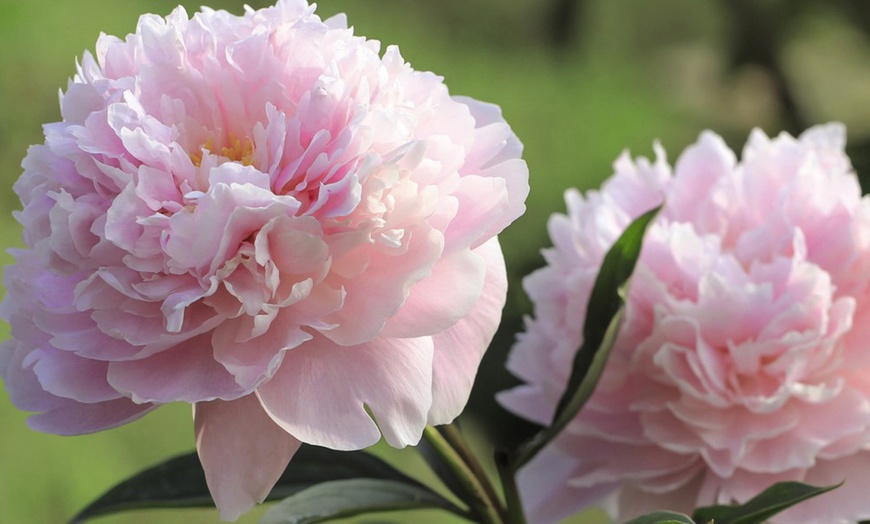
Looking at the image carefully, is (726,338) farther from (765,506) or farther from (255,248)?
(255,248)

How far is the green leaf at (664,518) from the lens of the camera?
278mm

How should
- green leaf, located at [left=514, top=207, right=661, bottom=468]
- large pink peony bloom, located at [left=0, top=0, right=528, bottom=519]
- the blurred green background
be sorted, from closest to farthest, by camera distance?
large pink peony bloom, located at [left=0, top=0, right=528, bottom=519]
green leaf, located at [left=514, top=207, right=661, bottom=468]
the blurred green background

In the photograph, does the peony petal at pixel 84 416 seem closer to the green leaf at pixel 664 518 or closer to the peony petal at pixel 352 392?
the peony petal at pixel 352 392

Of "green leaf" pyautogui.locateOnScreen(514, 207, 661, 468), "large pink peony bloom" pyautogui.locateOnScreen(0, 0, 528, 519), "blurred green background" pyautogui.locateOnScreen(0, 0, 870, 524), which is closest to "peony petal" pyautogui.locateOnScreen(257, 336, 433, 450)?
"large pink peony bloom" pyautogui.locateOnScreen(0, 0, 528, 519)

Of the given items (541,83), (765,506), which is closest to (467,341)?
(765,506)

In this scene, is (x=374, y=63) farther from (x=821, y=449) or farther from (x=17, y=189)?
(x=821, y=449)

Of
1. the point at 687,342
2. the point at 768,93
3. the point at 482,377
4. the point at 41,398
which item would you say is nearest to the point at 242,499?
the point at 41,398

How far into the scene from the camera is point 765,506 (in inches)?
13.0

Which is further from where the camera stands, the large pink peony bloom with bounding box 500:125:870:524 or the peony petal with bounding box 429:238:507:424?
the large pink peony bloom with bounding box 500:125:870:524

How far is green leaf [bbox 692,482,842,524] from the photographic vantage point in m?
0.33

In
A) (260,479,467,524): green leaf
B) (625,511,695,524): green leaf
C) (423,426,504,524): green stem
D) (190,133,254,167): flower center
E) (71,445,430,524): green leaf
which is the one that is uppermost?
(190,133,254,167): flower center

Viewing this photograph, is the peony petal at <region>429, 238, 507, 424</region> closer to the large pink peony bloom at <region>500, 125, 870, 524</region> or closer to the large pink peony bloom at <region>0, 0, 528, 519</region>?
the large pink peony bloom at <region>0, 0, 528, 519</region>

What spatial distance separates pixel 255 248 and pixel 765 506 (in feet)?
0.64

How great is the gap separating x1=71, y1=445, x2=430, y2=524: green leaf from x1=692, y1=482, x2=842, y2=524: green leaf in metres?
0.12
